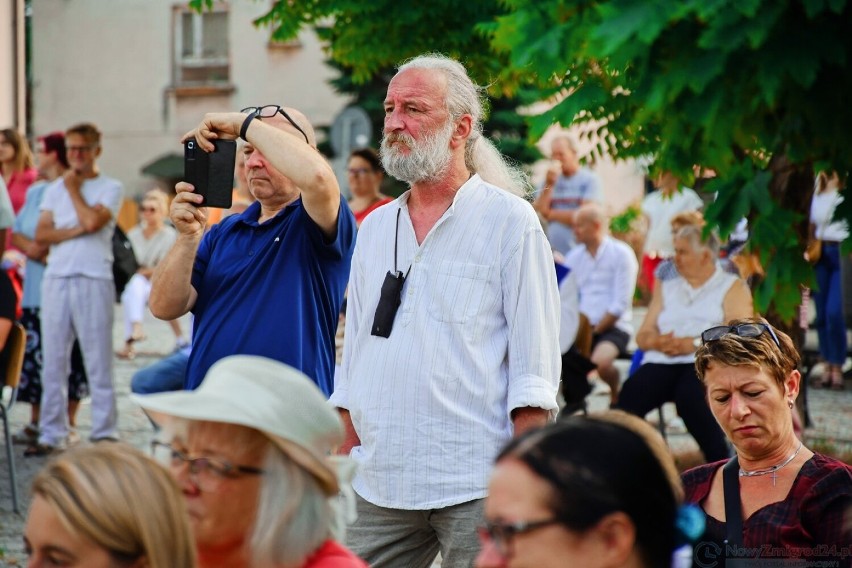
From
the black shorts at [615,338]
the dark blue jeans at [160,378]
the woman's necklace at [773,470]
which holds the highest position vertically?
the woman's necklace at [773,470]

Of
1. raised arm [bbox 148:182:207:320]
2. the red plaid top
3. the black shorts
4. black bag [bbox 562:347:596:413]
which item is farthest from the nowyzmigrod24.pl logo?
the black shorts

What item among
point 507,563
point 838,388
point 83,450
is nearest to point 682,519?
point 507,563

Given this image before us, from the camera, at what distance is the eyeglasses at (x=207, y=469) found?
2.66 meters

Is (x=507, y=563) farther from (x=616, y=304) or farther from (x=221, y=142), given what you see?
(x=616, y=304)

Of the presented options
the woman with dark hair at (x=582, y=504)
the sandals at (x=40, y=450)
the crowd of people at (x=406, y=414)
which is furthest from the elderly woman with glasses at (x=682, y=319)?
the woman with dark hair at (x=582, y=504)

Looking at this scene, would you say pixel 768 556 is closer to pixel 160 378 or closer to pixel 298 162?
pixel 298 162

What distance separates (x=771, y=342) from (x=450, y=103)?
128cm

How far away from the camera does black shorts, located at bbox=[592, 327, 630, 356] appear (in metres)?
10.4

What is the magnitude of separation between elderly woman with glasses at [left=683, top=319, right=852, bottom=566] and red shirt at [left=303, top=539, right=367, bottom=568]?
4.84 ft

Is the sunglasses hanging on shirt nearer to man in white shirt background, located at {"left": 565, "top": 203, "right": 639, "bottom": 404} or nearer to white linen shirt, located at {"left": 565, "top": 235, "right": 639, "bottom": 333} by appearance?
man in white shirt background, located at {"left": 565, "top": 203, "right": 639, "bottom": 404}

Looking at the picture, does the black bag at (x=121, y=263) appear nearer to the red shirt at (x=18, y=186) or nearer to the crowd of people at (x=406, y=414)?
the red shirt at (x=18, y=186)

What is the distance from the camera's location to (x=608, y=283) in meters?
10.5

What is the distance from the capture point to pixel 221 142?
4332 millimetres

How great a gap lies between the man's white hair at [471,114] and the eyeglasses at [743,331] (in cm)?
77
